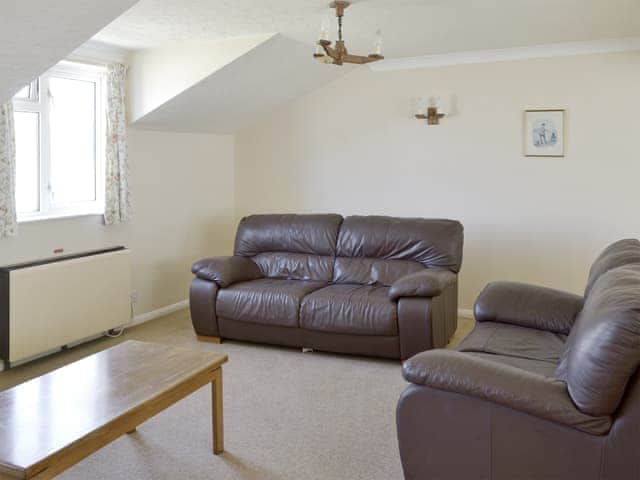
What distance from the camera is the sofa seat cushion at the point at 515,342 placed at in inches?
118

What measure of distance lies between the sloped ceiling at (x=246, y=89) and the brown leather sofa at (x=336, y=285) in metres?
1.04

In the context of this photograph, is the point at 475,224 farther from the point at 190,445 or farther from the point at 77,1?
the point at 77,1

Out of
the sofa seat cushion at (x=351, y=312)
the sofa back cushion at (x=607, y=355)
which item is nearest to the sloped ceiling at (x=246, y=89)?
the sofa seat cushion at (x=351, y=312)

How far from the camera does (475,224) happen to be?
18.3 feet

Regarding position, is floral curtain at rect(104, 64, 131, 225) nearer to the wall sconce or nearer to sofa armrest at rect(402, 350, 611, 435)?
the wall sconce

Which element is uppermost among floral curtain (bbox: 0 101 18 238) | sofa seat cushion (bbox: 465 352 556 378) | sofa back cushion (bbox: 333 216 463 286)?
floral curtain (bbox: 0 101 18 238)

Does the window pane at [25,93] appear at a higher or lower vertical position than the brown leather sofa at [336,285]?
higher

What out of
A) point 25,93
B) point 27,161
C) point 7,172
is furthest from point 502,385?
point 25,93

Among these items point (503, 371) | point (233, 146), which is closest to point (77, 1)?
point (503, 371)

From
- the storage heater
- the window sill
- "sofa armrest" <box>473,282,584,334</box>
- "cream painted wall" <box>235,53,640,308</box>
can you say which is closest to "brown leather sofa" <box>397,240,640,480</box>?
"sofa armrest" <box>473,282,584,334</box>

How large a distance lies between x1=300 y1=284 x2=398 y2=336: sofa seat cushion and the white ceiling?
187cm

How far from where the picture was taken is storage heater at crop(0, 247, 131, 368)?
4062 millimetres

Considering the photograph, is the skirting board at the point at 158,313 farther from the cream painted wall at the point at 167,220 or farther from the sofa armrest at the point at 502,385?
the sofa armrest at the point at 502,385

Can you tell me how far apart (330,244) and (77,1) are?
2819 millimetres
